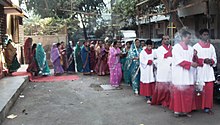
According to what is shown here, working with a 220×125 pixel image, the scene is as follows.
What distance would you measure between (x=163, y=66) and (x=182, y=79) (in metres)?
0.91

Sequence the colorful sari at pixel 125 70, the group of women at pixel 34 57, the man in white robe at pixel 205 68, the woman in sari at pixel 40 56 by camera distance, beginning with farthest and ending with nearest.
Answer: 1. the woman in sari at pixel 40 56
2. the group of women at pixel 34 57
3. the colorful sari at pixel 125 70
4. the man in white robe at pixel 205 68

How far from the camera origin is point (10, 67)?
1194 cm

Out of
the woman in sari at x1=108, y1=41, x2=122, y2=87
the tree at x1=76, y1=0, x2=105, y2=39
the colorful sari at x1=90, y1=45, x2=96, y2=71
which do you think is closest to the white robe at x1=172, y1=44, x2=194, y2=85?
the woman in sari at x1=108, y1=41, x2=122, y2=87

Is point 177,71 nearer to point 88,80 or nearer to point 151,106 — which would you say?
point 151,106

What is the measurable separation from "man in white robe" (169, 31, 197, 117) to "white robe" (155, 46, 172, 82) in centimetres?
69

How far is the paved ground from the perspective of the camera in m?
6.23

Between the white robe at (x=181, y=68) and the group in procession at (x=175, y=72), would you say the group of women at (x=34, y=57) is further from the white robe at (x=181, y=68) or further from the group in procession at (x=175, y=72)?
the white robe at (x=181, y=68)

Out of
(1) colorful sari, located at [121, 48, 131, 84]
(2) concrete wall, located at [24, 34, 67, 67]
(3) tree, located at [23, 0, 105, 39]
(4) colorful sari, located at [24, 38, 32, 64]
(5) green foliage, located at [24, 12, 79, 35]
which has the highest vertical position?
(3) tree, located at [23, 0, 105, 39]

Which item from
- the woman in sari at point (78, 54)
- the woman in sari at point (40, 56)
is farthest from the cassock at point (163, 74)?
the woman in sari at point (78, 54)

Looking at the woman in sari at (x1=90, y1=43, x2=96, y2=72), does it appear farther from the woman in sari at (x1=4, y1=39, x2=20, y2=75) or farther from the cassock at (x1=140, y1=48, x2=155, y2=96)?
the cassock at (x1=140, y1=48, x2=155, y2=96)

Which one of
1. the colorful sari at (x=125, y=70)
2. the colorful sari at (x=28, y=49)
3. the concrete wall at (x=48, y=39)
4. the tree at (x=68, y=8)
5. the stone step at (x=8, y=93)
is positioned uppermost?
the tree at (x=68, y=8)

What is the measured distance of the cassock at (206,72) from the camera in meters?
6.49

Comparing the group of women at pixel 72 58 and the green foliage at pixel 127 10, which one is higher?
the green foliage at pixel 127 10

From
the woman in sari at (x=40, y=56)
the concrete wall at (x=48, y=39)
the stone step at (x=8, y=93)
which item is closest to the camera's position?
the stone step at (x=8, y=93)
